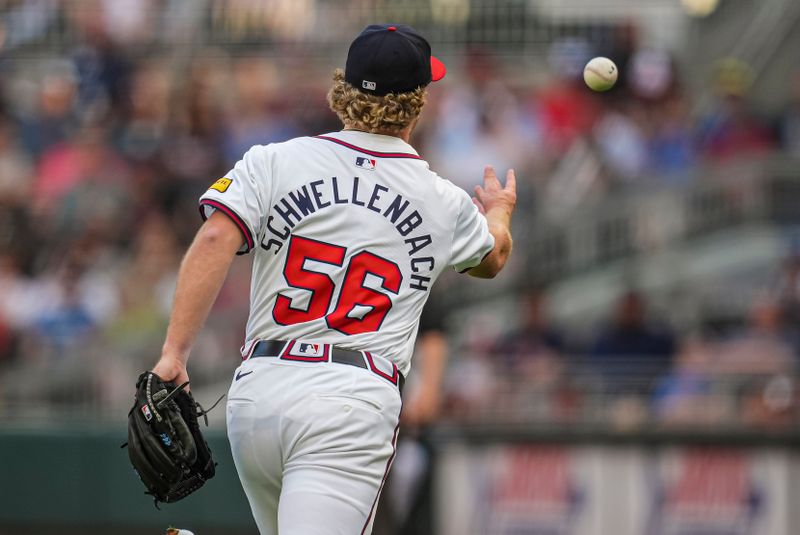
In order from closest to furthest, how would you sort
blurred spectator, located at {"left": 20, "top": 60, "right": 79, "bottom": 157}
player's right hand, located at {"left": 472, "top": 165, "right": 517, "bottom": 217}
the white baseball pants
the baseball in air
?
the white baseball pants
player's right hand, located at {"left": 472, "top": 165, "right": 517, "bottom": 217}
the baseball in air
blurred spectator, located at {"left": 20, "top": 60, "right": 79, "bottom": 157}

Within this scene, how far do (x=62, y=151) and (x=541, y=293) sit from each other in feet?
A: 16.8

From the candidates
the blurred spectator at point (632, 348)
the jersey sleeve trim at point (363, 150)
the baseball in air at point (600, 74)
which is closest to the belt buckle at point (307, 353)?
the jersey sleeve trim at point (363, 150)

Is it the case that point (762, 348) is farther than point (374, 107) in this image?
Yes

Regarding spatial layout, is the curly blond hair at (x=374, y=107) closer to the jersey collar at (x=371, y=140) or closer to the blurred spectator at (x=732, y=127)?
the jersey collar at (x=371, y=140)

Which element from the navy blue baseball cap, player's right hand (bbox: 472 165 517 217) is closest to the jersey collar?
the navy blue baseball cap

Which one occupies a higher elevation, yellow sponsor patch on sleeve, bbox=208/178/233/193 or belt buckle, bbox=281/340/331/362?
yellow sponsor patch on sleeve, bbox=208/178/233/193

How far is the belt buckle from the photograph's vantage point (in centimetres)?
444

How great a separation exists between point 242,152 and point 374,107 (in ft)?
28.5

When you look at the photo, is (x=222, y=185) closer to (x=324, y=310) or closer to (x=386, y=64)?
(x=324, y=310)

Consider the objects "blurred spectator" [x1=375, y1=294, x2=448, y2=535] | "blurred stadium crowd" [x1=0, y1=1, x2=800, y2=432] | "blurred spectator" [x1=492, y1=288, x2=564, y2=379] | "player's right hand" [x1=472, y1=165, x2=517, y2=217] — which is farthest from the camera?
"blurred spectator" [x1=492, y1=288, x2=564, y2=379]

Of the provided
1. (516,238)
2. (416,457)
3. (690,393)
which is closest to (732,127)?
(516,238)

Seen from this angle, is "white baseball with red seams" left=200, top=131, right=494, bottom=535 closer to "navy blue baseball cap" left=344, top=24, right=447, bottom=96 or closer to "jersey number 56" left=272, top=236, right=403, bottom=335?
"jersey number 56" left=272, top=236, right=403, bottom=335

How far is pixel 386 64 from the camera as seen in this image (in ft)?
14.7

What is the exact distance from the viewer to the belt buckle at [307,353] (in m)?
4.44
